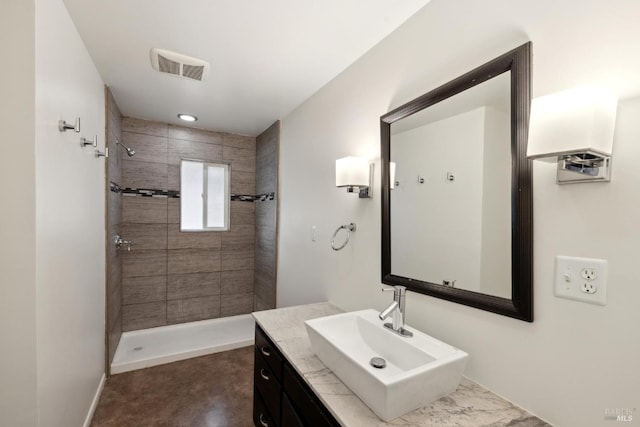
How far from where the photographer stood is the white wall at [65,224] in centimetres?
117

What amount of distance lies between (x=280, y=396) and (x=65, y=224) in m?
1.34

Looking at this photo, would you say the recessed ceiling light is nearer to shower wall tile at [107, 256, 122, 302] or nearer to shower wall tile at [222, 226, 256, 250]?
shower wall tile at [222, 226, 256, 250]

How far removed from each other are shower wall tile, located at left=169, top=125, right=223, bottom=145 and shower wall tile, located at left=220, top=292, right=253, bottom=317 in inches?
76.5

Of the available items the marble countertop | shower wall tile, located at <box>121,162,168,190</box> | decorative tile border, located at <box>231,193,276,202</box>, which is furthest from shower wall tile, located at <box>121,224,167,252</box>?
the marble countertop

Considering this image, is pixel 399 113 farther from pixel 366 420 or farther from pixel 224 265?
pixel 224 265

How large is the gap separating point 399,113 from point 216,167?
277 cm

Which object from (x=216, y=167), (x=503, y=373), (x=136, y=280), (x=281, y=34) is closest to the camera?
(x=503, y=373)

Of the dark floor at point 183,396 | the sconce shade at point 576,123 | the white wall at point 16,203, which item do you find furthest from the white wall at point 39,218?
the sconce shade at point 576,123

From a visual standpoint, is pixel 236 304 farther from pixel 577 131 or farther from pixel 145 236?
pixel 577 131

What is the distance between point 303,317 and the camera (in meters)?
1.79

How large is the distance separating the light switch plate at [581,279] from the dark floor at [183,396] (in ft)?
6.73

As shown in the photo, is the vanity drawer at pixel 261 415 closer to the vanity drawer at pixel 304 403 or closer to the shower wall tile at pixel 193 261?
the vanity drawer at pixel 304 403

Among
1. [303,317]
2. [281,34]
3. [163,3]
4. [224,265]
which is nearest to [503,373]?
[303,317]

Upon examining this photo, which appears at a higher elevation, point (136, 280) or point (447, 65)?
point (447, 65)
